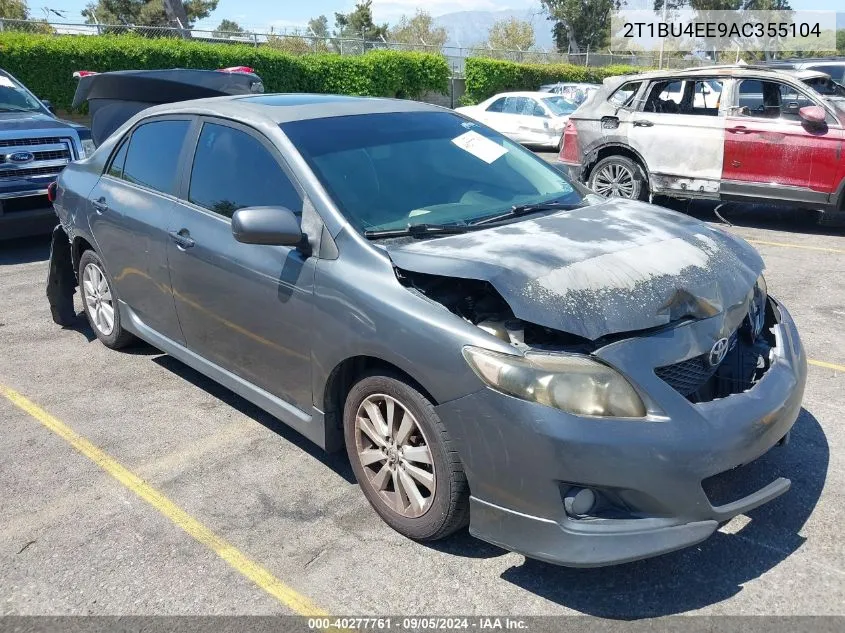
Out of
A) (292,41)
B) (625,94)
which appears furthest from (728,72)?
(292,41)

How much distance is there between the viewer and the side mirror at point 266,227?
130 inches

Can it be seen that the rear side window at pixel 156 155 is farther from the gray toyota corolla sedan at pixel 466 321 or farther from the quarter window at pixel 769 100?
the quarter window at pixel 769 100

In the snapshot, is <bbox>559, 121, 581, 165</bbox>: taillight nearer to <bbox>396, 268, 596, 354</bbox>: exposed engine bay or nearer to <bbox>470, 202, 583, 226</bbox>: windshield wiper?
<bbox>470, 202, 583, 226</bbox>: windshield wiper

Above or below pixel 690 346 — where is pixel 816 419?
below

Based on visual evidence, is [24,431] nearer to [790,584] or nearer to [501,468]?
[501,468]

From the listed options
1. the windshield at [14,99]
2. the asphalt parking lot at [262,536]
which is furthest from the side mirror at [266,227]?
the windshield at [14,99]

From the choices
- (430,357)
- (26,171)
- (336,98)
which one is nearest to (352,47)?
(26,171)

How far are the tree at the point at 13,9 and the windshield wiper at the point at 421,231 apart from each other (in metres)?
43.4

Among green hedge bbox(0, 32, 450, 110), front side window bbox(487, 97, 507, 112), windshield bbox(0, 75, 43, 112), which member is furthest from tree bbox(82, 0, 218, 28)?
windshield bbox(0, 75, 43, 112)

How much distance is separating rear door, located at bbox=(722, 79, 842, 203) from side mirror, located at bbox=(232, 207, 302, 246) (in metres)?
6.92

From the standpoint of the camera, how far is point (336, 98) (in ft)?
14.6

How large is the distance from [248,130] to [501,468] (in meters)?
2.21

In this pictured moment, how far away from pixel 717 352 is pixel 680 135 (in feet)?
22.3

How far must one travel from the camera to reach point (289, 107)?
4.09m
